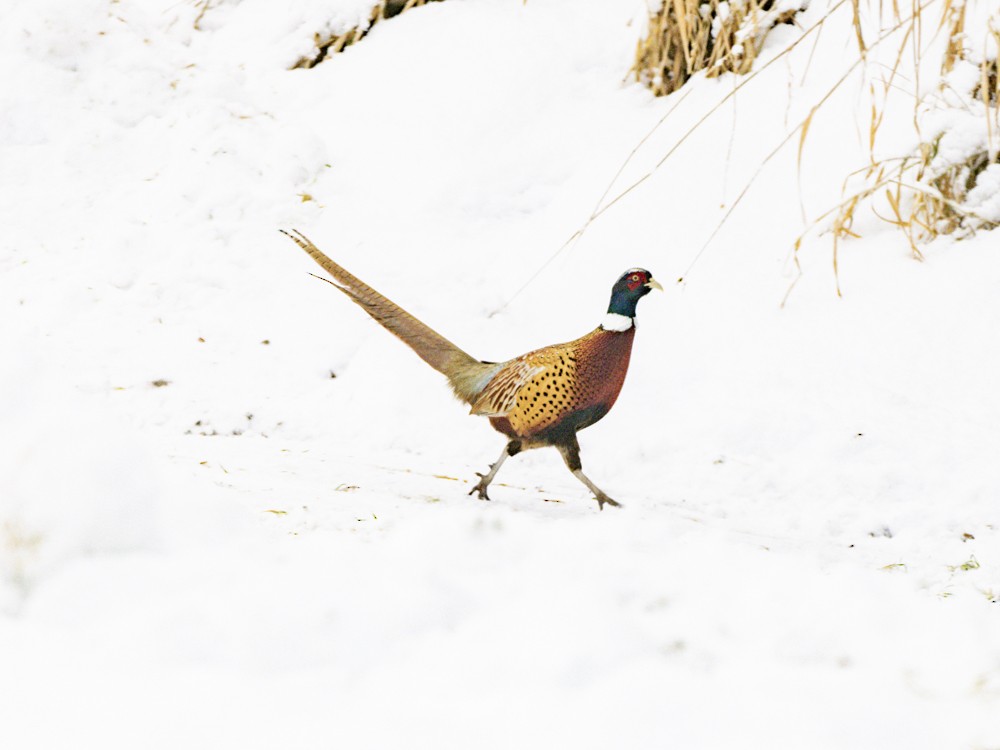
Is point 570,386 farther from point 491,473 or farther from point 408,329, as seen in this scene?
point 408,329

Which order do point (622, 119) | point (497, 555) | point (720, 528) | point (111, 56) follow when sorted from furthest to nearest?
point (111, 56), point (622, 119), point (720, 528), point (497, 555)

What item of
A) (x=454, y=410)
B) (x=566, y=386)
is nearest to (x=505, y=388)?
(x=566, y=386)

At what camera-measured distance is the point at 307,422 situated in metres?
3.55

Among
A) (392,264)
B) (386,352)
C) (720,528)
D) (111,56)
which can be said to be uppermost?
(111,56)

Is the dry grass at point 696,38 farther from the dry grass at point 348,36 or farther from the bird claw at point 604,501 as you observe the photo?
the bird claw at point 604,501

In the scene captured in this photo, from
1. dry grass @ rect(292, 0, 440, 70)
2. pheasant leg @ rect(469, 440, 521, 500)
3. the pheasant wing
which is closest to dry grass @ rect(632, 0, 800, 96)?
dry grass @ rect(292, 0, 440, 70)

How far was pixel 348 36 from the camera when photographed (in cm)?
529

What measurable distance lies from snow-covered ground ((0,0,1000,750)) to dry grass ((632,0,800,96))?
111mm

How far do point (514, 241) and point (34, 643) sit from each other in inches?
115

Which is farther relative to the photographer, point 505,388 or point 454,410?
point 454,410

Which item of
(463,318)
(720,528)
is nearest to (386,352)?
(463,318)

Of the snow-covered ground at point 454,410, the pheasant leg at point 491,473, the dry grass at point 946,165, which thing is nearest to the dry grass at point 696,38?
the snow-covered ground at point 454,410

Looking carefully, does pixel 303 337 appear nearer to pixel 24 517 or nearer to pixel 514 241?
pixel 514 241

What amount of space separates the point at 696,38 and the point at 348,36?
1.71 m
